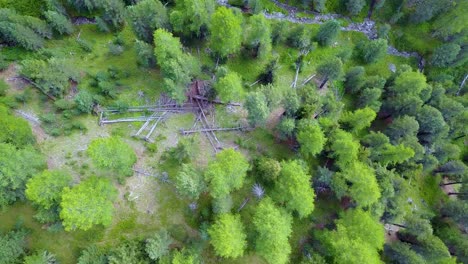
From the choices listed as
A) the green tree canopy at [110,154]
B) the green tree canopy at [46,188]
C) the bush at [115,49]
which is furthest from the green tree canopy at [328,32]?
the green tree canopy at [46,188]

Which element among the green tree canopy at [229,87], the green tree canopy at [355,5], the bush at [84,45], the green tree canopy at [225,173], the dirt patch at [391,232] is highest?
the green tree canopy at [355,5]

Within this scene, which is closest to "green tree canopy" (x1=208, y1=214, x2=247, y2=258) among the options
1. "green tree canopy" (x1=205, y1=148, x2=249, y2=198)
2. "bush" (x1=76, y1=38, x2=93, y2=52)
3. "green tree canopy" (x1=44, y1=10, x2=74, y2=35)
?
"green tree canopy" (x1=205, y1=148, x2=249, y2=198)

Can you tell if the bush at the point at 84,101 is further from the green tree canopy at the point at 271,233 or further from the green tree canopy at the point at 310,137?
the green tree canopy at the point at 310,137

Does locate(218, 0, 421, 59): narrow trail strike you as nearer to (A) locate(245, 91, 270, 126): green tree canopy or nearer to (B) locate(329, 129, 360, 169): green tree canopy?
(A) locate(245, 91, 270, 126): green tree canopy

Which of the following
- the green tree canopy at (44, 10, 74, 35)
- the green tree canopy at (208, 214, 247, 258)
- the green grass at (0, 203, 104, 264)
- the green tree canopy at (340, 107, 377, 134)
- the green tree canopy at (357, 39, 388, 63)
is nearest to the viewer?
the green tree canopy at (208, 214, 247, 258)

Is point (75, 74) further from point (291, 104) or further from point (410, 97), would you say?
point (410, 97)

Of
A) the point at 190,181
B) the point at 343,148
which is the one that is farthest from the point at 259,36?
the point at 190,181
